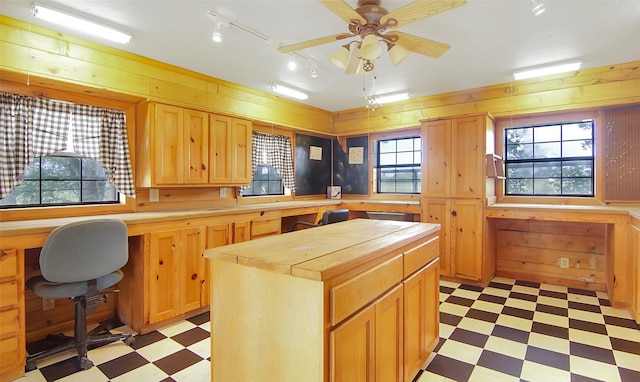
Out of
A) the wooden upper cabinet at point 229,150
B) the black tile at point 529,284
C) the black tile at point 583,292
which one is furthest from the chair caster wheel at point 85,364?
the black tile at point 583,292

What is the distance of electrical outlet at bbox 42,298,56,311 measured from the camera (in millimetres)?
2609

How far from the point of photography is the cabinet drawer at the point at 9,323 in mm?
2005

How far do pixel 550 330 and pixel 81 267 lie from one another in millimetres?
3610

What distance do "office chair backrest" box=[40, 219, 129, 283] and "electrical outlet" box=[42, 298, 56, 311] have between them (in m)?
0.82

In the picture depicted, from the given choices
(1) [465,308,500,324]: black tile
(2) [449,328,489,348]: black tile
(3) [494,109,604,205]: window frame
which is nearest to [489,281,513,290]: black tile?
(1) [465,308,500,324]: black tile

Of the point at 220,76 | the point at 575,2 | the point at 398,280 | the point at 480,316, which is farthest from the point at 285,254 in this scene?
the point at 220,76

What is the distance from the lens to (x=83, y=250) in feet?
7.02

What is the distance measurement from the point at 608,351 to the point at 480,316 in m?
0.89

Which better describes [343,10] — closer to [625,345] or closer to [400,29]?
[400,29]

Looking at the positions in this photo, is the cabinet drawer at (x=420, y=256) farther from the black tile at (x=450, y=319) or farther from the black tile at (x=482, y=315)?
the black tile at (x=482, y=315)

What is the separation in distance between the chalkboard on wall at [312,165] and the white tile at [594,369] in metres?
3.66

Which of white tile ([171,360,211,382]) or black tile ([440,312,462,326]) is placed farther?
black tile ([440,312,462,326])

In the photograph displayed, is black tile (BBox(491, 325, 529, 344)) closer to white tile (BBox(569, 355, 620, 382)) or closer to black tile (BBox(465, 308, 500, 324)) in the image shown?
black tile (BBox(465, 308, 500, 324))

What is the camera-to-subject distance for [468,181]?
12.6 feet
